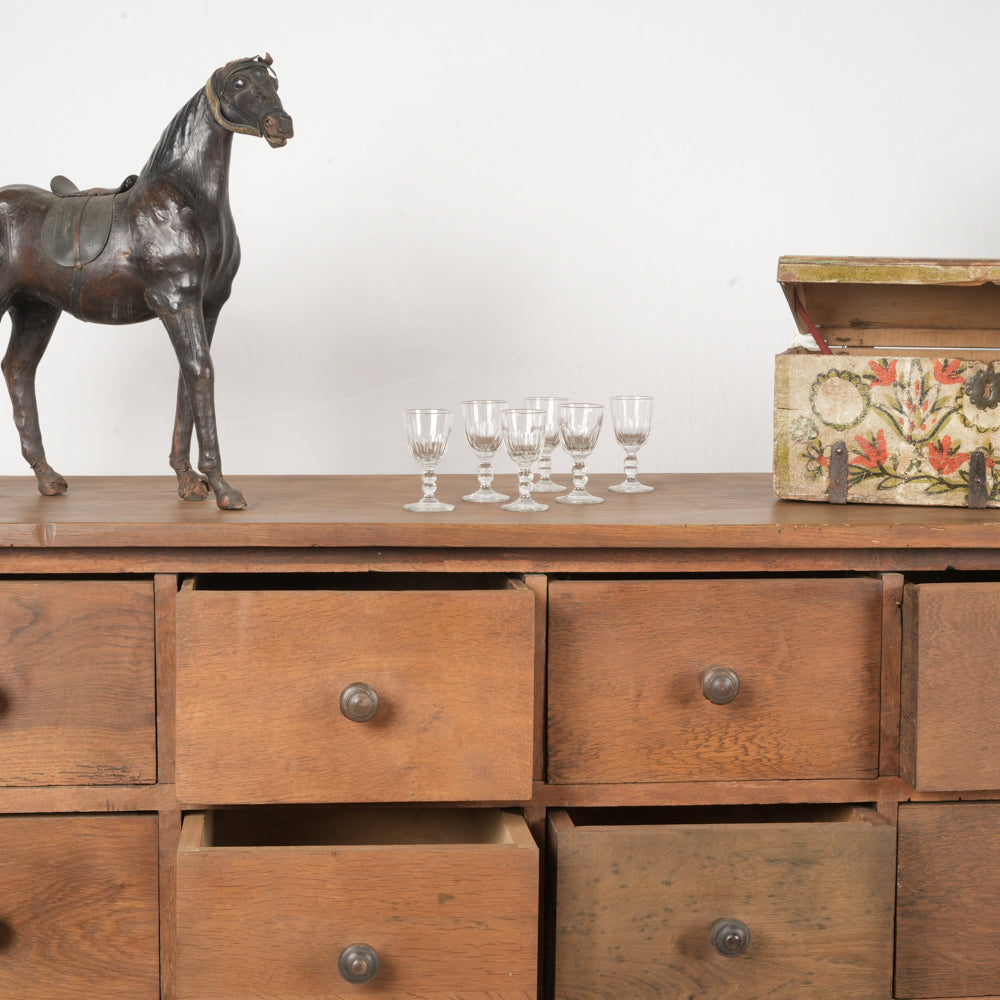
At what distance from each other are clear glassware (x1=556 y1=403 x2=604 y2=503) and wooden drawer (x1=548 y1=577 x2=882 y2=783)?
24 cm

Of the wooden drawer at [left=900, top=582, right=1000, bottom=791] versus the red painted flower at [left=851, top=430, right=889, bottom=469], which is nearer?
the wooden drawer at [left=900, top=582, right=1000, bottom=791]

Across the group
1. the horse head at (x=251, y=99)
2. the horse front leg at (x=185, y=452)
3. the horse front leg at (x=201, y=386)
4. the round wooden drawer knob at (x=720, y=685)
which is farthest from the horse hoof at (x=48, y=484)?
the round wooden drawer knob at (x=720, y=685)

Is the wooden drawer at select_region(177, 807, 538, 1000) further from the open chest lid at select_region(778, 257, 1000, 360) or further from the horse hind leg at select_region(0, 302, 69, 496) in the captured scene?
the open chest lid at select_region(778, 257, 1000, 360)

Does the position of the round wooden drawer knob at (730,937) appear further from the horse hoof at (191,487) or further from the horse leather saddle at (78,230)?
the horse leather saddle at (78,230)

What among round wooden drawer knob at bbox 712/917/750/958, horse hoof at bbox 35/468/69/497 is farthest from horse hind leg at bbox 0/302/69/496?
round wooden drawer knob at bbox 712/917/750/958

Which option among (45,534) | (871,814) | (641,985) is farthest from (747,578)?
(45,534)

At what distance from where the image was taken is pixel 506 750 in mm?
1285

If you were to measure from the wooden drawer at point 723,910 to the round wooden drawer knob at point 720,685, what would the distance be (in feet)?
0.46

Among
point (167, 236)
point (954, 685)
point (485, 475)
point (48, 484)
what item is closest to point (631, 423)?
point (485, 475)

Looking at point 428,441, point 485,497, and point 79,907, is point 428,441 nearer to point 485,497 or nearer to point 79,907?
point 485,497

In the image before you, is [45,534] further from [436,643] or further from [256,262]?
[256,262]

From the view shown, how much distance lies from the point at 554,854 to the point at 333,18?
153cm

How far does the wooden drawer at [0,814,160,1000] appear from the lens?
1.31m

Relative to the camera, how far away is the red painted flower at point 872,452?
1533 millimetres
